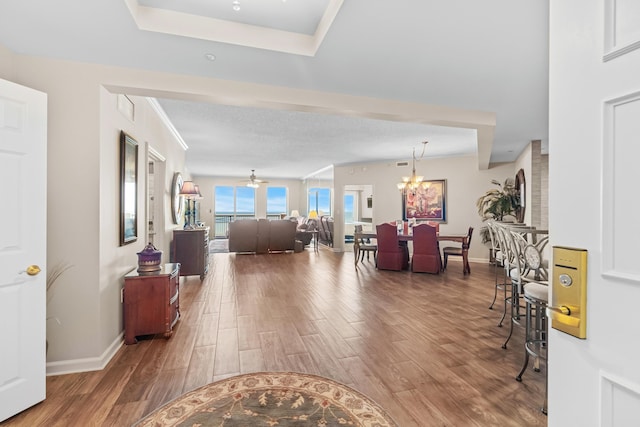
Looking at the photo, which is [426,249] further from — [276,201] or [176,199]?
[276,201]

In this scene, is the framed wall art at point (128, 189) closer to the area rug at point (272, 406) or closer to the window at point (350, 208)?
the area rug at point (272, 406)

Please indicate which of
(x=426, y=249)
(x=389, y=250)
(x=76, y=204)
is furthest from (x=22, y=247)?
(x=426, y=249)

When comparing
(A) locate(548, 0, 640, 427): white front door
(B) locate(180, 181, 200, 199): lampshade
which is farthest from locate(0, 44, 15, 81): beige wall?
(A) locate(548, 0, 640, 427): white front door

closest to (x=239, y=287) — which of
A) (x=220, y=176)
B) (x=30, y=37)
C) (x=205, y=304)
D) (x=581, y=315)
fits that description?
(x=205, y=304)

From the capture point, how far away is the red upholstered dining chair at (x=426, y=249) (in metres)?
5.79

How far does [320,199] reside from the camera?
13312 millimetres

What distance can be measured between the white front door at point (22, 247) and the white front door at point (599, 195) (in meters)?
2.75

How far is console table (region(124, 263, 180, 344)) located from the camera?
9.21ft

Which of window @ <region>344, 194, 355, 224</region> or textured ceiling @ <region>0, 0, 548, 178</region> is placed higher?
textured ceiling @ <region>0, 0, 548, 178</region>

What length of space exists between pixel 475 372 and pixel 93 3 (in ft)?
11.9

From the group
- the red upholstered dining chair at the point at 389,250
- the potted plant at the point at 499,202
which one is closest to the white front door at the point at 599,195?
the red upholstered dining chair at the point at 389,250

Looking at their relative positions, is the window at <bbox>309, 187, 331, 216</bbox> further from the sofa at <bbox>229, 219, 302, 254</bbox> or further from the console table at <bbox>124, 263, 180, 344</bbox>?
the console table at <bbox>124, 263, 180, 344</bbox>

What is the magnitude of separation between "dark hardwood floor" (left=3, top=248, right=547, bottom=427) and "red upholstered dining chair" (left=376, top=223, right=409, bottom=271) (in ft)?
4.72

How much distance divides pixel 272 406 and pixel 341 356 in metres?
0.83
